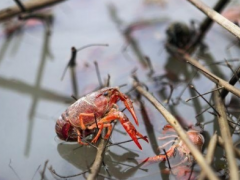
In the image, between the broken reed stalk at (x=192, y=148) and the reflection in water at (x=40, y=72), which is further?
the reflection in water at (x=40, y=72)

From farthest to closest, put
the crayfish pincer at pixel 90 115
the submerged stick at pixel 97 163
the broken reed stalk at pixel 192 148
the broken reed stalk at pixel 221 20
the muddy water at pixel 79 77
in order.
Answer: the muddy water at pixel 79 77 → the crayfish pincer at pixel 90 115 → the broken reed stalk at pixel 221 20 → the submerged stick at pixel 97 163 → the broken reed stalk at pixel 192 148

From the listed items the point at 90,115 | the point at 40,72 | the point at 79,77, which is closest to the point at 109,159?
the point at 90,115

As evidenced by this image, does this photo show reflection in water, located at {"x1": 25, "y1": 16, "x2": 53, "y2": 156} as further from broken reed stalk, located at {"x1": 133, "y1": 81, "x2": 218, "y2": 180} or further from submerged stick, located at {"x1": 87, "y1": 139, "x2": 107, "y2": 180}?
broken reed stalk, located at {"x1": 133, "y1": 81, "x2": 218, "y2": 180}

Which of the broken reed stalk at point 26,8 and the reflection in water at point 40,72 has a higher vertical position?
the broken reed stalk at point 26,8

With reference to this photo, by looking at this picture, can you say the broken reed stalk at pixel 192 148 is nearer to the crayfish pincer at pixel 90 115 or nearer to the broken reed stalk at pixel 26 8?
the crayfish pincer at pixel 90 115

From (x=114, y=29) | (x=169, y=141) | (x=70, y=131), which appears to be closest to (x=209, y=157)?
(x=169, y=141)

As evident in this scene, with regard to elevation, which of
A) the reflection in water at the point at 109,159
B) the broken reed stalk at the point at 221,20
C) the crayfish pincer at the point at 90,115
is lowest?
the reflection in water at the point at 109,159

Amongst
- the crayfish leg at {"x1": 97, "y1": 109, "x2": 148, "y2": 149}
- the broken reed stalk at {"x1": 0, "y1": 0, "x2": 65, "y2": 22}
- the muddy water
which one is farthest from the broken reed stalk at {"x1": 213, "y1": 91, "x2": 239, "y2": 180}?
the broken reed stalk at {"x1": 0, "y1": 0, "x2": 65, "y2": 22}

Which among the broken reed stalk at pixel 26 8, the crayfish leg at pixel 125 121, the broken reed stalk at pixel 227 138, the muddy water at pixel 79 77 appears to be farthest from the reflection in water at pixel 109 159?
the broken reed stalk at pixel 26 8
